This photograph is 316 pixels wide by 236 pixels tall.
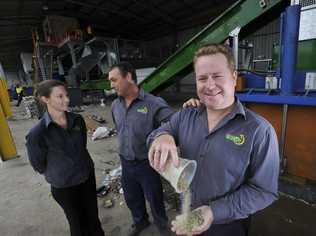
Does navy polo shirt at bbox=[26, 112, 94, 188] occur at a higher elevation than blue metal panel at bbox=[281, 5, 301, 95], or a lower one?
lower

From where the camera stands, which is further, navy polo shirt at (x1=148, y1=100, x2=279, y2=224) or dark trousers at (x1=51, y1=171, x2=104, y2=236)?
dark trousers at (x1=51, y1=171, x2=104, y2=236)

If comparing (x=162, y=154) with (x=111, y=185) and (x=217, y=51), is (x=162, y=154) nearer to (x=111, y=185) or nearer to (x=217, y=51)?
(x=217, y=51)

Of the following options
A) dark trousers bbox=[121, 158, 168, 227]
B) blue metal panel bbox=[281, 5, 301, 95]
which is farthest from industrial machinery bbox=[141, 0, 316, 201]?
dark trousers bbox=[121, 158, 168, 227]

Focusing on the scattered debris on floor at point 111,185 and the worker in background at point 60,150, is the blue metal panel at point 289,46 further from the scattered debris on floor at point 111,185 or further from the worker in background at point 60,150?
the scattered debris on floor at point 111,185

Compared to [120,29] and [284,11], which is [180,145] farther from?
[120,29]

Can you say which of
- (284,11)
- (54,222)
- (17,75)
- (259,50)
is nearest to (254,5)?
(284,11)

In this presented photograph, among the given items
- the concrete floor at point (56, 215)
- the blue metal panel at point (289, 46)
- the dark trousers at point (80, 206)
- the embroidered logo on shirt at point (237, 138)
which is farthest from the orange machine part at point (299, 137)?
the dark trousers at point (80, 206)

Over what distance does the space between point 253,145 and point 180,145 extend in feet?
1.19

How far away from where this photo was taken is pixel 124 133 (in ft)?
6.23

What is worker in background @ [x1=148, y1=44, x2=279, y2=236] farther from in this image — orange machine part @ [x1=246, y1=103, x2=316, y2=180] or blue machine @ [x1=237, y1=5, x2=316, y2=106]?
orange machine part @ [x1=246, y1=103, x2=316, y2=180]

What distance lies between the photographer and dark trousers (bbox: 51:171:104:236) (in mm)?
1646

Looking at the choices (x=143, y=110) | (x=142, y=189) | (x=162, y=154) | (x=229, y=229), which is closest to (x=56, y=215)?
(x=142, y=189)

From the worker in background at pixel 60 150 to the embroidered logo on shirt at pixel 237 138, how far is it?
1213mm

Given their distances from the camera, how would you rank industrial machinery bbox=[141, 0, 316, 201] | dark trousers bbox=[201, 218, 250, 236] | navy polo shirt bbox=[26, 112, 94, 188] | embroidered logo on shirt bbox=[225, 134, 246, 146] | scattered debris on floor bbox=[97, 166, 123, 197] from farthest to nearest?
scattered debris on floor bbox=[97, 166, 123, 197]
industrial machinery bbox=[141, 0, 316, 201]
navy polo shirt bbox=[26, 112, 94, 188]
dark trousers bbox=[201, 218, 250, 236]
embroidered logo on shirt bbox=[225, 134, 246, 146]
